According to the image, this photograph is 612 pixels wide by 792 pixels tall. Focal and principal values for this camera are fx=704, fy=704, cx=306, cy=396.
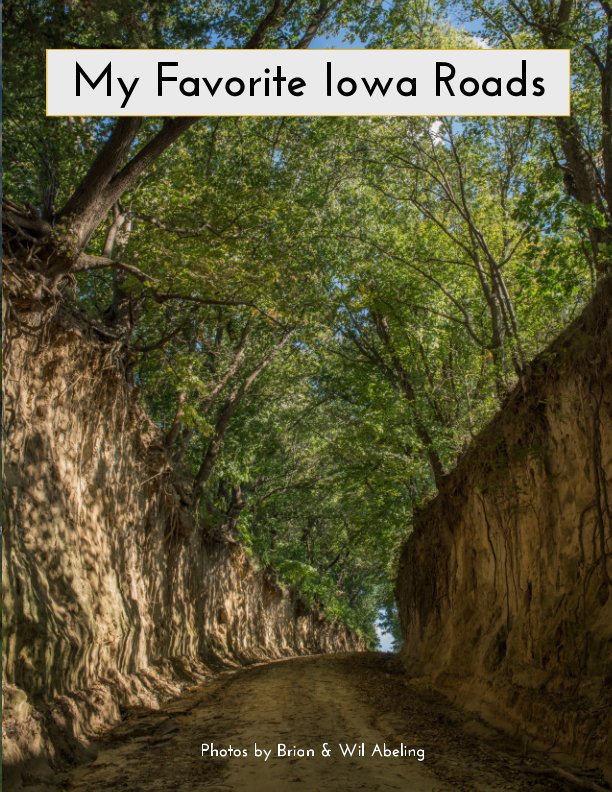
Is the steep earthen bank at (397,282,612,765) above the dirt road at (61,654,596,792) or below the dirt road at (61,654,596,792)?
above

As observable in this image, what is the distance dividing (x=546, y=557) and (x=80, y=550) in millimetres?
6213

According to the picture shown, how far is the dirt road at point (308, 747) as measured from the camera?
6168mm

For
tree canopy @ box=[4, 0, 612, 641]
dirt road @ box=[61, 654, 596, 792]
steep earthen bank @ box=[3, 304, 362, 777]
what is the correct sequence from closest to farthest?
1. dirt road @ box=[61, 654, 596, 792]
2. steep earthen bank @ box=[3, 304, 362, 777]
3. tree canopy @ box=[4, 0, 612, 641]

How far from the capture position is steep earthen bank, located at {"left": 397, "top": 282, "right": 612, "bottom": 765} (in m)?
7.43

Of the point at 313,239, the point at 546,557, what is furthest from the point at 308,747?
the point at 313,239

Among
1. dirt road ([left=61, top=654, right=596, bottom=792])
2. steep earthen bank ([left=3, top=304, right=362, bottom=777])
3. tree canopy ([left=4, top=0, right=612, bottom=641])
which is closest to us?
dirt road ([left=61, top=654, right=596, bottom=792])

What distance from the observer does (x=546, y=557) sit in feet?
29.7

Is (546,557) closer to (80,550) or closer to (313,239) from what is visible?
(80,550)

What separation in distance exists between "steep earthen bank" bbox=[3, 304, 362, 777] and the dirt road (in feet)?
2.40

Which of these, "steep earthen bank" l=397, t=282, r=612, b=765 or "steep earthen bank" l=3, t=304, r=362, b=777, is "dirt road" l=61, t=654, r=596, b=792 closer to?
"steep earthen bank" l=397, t=282, r=612, b=765

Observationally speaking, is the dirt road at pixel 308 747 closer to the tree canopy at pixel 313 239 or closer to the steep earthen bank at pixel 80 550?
the steep earthen bank at pixel 80 550

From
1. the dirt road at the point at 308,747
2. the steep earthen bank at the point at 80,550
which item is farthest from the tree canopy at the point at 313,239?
the dirt road at the point at 308,747

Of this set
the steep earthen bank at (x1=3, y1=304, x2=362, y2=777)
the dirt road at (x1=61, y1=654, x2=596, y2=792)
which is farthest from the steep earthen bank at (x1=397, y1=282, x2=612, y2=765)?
the steep earthen bank at (x1=3, y1=304, x2=362, y2=777)

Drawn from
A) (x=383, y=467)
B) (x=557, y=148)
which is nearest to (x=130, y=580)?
(x=383, y=467)
